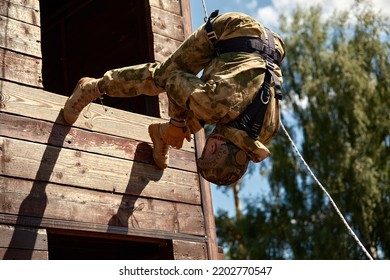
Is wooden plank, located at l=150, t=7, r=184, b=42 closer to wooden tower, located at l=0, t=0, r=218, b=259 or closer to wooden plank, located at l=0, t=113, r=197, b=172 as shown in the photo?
wooden tower, located at l=0, t=0, r=218, b=259

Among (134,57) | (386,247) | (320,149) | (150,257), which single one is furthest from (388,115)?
(150,257)

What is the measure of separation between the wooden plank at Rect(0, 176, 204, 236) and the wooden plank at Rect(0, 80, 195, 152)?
1.48ft

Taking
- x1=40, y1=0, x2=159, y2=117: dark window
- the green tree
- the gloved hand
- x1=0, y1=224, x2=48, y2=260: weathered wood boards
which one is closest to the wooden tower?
x1=0, y1=224, x2=48, y2=260: weathered wood boards

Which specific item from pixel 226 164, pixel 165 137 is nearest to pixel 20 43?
pixel 165 137

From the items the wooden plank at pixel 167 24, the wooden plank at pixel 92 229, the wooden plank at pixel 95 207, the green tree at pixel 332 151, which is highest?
the green tree at pixel 332 151

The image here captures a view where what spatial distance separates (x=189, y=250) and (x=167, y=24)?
5.86 feet

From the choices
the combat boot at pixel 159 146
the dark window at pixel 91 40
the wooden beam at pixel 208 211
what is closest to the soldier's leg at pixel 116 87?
the combat boot at pixel 159 146

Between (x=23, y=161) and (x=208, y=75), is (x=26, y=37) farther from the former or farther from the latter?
(x=208, y=75)

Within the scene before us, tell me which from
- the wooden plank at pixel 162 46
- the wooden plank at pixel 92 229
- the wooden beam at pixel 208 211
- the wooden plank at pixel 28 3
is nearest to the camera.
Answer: the wooden plank at pixel 92 229

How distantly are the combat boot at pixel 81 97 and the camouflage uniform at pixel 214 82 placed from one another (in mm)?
123

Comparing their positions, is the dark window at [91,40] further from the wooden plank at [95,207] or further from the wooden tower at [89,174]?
the wooden plank at [95,207]

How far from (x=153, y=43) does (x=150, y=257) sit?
5.23ft

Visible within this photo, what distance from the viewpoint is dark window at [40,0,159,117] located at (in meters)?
6.96

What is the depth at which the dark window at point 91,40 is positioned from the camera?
696 cm
